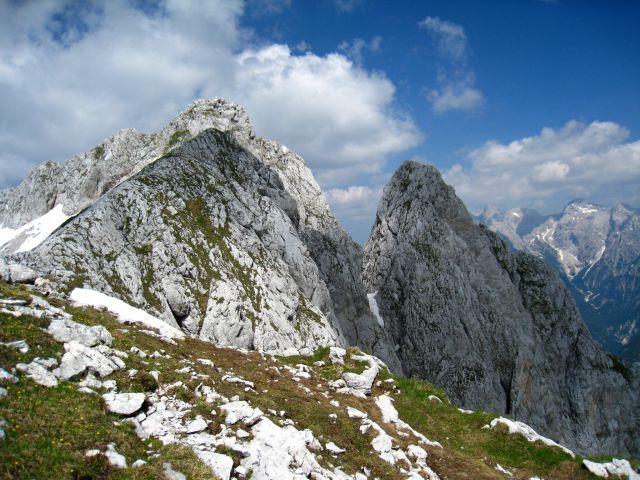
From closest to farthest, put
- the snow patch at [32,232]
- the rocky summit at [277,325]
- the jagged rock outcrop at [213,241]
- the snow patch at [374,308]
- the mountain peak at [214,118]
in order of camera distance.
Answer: the rocky summit at [277,325]
the jagged rock outcrop at [213,241]
the mountain peak at [214,118]
the snow patch at [32,232]
the snow patch at [374,308]

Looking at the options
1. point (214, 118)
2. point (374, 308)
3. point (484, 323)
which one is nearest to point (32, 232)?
point (214, 118)

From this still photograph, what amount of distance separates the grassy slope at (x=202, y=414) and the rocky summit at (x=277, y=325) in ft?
0.38

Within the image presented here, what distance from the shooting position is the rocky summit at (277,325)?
1431 cm

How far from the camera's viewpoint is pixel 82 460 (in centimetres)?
1014

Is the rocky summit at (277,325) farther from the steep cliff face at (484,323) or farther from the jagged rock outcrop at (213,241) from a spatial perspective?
the steep cliff face at (484,323)

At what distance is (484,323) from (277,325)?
6914 centimetres

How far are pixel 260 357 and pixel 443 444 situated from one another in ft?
37.5

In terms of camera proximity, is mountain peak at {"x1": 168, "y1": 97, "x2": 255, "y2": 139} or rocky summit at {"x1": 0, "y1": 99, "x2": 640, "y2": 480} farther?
mountain peak at {"x1": 168, "y1": 97, "x2": 255, "y2": 139}

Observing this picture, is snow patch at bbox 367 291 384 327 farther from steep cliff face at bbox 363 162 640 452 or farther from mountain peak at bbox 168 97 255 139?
mountain peak at bbox 168 97 255 139

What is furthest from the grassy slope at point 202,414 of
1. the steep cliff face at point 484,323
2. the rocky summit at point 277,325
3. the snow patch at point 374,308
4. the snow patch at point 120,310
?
the steep cliff face at point 484,323

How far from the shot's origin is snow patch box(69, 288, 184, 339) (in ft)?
81.0

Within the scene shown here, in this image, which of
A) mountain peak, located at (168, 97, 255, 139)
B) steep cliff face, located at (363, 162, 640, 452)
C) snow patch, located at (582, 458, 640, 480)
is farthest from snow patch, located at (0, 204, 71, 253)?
snow patch, located at (582, 458, 640, 480)

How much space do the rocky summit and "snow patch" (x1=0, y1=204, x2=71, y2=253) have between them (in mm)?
852

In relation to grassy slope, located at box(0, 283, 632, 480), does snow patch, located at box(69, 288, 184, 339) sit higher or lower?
higher
